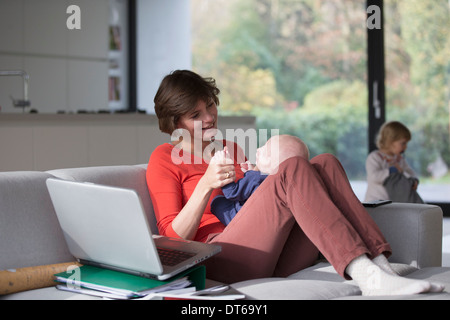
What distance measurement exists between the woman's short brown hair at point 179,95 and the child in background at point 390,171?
7.93 ft

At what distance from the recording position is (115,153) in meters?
4.22

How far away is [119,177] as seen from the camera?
2.18 meters

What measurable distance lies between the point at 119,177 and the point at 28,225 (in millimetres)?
430

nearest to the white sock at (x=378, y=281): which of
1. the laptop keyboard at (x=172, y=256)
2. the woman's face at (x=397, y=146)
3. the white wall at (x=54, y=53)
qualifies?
the laptop keyboard at (x=172, y=256)

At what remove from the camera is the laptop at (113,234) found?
1.57 meters

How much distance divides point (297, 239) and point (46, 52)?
15.5 feet

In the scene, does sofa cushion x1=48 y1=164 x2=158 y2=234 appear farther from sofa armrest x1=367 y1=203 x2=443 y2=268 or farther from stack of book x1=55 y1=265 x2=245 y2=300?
sofa armrest x1=367 y1=203 x2=443 y2=268

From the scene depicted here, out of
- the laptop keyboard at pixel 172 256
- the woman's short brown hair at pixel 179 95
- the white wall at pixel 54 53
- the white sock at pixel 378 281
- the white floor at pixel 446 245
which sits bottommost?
the white floor at pixel 446 245

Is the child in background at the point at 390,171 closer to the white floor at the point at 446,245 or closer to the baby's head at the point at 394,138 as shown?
the baby's head at the point at 394,138

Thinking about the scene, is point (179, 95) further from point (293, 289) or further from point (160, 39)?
point (160, 39)

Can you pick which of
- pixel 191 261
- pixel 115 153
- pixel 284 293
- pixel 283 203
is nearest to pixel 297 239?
pixel 283 203

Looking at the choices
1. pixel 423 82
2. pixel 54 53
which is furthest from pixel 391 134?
pixel 54 53

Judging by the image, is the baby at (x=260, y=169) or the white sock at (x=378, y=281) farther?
the baby at (x=260, y=169)

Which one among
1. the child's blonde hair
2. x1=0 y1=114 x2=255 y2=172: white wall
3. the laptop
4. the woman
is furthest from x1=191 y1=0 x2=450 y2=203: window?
the laptop
